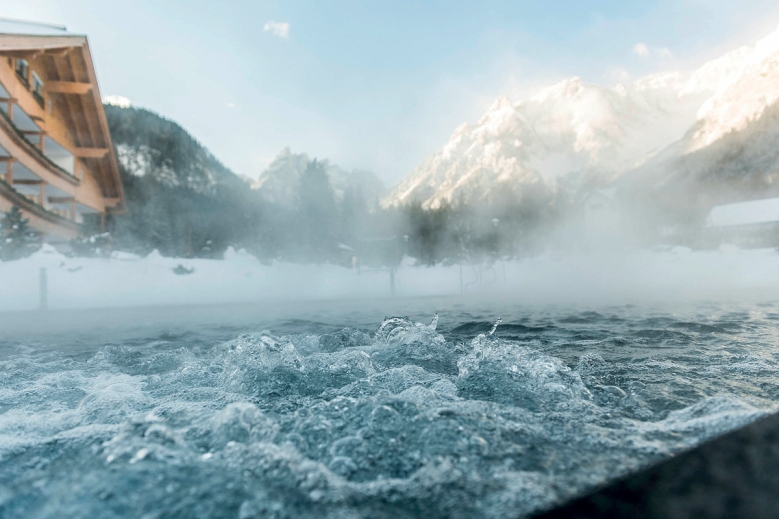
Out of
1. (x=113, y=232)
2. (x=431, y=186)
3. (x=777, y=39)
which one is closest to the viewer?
(x=113, y=232)

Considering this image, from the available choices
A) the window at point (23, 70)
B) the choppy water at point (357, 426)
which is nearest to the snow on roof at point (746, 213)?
the choppy water at point (357, 426)

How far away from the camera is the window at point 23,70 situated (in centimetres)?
851

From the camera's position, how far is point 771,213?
16.0 m

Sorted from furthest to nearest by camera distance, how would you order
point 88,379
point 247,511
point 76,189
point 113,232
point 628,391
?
point 113,232, point 76,189, point 88,379, point 628,391, point 247,511

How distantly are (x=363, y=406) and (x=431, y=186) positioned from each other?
240 ft

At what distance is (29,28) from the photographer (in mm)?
8117

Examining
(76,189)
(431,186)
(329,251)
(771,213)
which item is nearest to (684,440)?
(76,189)

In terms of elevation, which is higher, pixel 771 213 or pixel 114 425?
pixel 771 213

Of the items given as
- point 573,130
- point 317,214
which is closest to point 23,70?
point 317,214

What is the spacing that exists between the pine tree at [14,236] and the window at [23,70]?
9.32 ft

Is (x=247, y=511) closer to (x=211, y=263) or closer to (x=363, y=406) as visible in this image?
(x=363, y=406)

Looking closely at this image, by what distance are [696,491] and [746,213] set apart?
22409 mm

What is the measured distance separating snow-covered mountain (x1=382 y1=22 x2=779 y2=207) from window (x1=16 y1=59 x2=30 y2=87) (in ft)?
150

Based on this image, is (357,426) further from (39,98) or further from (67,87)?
(67,87)
